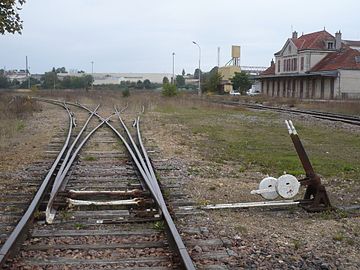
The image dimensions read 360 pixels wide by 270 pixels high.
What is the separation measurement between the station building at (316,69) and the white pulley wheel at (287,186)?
51845 millimetres

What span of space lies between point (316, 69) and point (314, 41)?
4881mm

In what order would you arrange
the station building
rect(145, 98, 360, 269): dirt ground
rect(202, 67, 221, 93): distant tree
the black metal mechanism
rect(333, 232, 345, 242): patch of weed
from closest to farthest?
rect(145, 98, 360, 269): dirt ground → rect(333, 232, 345, 242): patch of weed → the black metal mechanism → the station building → rect(202, 67, 221, 93): distant tree

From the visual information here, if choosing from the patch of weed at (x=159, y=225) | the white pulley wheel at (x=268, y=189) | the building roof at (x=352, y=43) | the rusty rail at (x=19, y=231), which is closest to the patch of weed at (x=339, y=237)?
the white pulley wheel at (x=268, y=189)

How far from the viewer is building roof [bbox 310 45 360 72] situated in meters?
61.7

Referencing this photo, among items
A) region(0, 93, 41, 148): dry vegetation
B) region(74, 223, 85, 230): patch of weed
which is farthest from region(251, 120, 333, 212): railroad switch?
region(0, 93, 41, 148): dry vegetation

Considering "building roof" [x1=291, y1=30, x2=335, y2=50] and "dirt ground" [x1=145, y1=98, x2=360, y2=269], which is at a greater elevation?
"building roof" [x1=291, y1=30, x2=335, y2=50]

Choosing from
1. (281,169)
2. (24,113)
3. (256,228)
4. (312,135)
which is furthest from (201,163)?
(24,113)

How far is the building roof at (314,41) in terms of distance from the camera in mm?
69438

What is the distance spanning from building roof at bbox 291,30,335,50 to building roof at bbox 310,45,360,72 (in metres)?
2.03

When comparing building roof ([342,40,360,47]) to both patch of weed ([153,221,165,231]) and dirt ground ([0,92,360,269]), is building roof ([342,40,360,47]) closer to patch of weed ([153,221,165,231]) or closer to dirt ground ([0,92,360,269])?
dirt ground ([0,92,360,269])

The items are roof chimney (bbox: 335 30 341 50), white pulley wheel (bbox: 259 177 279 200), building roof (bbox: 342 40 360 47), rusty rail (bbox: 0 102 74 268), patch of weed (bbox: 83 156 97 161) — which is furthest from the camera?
building roof (bbox: 342 40 360 47)

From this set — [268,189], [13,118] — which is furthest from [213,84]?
[268,189]

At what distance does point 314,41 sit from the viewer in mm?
70125

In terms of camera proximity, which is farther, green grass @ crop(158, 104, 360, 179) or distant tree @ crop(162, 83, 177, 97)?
distant tree @ crop(162, 83, 177, 97)
